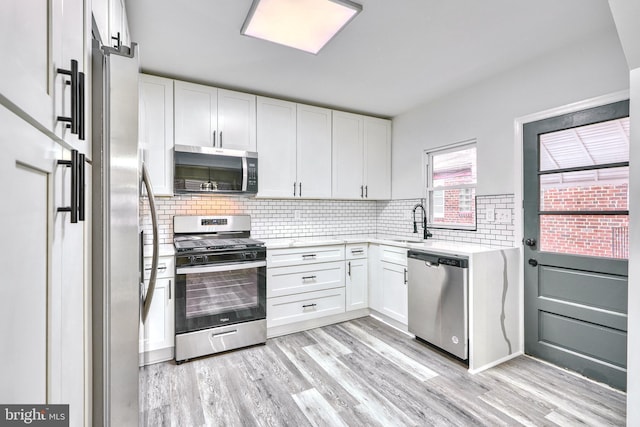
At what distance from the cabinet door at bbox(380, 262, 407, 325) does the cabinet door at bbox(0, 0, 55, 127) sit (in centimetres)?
299

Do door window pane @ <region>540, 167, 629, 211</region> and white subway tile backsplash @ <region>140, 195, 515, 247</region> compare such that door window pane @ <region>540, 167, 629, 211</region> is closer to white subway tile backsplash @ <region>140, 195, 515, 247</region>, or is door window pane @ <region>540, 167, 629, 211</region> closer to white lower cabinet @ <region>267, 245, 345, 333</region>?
white subway tile backsplash @ <region>140, 195, 515, 247</region>

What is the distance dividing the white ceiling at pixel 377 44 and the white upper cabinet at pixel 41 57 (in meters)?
1.42

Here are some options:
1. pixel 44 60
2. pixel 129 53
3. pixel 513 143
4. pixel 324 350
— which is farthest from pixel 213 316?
pixel 513 143

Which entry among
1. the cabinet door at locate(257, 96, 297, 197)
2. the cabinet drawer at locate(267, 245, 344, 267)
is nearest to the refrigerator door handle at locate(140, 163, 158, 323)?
the cabinet drawer at locate(267, 245, 344, 267)

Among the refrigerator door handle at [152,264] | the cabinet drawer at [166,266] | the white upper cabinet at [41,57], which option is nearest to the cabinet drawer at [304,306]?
the cabinet drawer at [166,266]

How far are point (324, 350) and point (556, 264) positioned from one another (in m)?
2.06

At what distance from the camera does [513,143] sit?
107 inches

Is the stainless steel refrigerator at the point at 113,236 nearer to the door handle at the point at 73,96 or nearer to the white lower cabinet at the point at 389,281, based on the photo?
the door handle at the point at 73,96

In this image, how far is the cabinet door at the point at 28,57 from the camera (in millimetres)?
425

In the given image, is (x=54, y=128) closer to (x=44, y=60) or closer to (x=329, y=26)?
(x=44, y=60)

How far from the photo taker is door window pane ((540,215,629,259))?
2.13 m

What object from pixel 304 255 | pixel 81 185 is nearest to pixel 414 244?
pixel 304 255

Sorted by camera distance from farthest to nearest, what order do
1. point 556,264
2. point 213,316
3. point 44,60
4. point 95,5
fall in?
point 213,316 → point 556,264 → point 95,5 → point 44,60

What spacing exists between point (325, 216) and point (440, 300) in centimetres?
180
